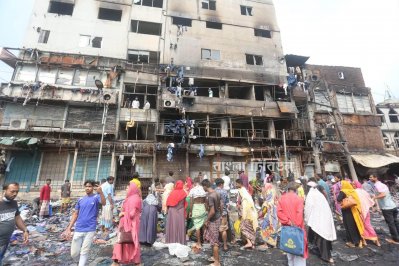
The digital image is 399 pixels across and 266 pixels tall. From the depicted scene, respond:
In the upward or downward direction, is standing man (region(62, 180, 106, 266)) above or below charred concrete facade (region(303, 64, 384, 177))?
below

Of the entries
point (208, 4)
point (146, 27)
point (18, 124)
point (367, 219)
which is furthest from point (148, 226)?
point (208, 4)

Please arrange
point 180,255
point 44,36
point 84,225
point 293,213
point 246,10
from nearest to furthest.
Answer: point 293,213 → point 84,225 → point 180,255 → point 44,36 → point 246,10

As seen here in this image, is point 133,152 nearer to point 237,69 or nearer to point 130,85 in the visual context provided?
point 130,85

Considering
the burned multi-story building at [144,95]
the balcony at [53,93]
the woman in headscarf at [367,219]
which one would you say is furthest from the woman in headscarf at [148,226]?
the balcony at [53,93]

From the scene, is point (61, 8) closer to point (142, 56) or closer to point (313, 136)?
point (142, 56)

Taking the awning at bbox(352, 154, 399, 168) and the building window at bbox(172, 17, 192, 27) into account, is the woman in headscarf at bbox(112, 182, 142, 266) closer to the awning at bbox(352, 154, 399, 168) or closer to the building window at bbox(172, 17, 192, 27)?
the awning at bbox(352, 154, 399, 168)

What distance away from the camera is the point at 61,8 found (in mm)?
20016

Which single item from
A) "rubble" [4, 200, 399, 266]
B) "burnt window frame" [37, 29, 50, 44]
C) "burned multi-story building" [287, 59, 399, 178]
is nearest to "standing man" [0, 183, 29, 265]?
"rubble" [4, 200, 399, 266]

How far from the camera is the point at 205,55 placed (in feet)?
69.1

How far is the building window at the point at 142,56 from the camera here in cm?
1970

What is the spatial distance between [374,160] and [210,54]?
56.8ft

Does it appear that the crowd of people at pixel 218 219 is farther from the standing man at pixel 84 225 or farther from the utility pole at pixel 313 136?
the utility pole at pixel 313 136

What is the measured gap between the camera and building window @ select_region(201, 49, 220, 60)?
21000 mm

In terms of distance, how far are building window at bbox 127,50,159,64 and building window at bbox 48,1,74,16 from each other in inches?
271
